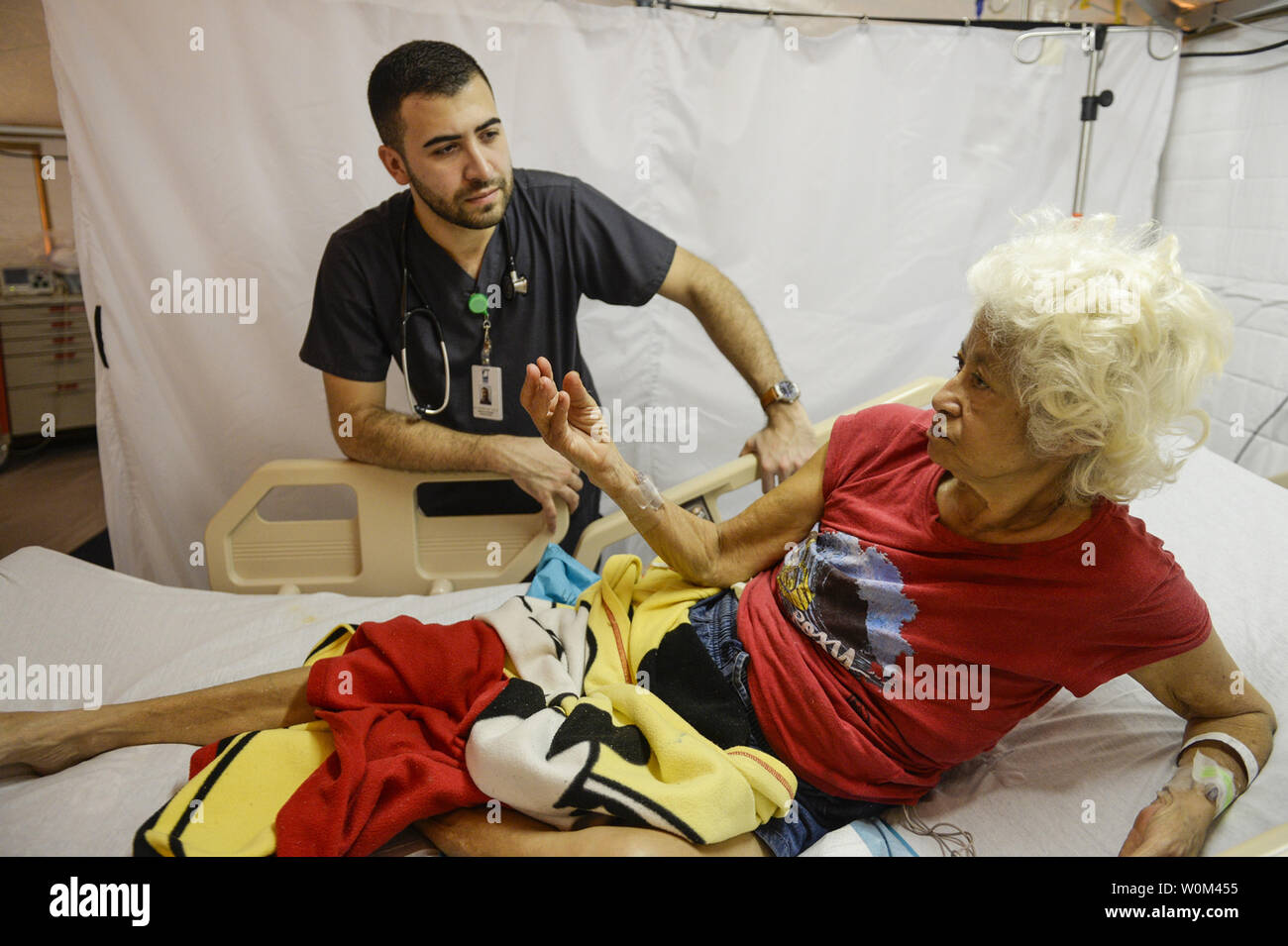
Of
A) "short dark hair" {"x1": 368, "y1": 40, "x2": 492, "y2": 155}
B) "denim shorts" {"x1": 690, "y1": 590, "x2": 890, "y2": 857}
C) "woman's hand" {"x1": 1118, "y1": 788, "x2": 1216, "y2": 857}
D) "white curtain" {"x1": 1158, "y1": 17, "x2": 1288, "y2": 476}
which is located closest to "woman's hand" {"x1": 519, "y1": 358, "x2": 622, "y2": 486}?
"denim shorts" {"x1": 690, "y1": 590, "x2": 890, "y2": 857}

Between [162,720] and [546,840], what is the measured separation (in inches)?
27.4

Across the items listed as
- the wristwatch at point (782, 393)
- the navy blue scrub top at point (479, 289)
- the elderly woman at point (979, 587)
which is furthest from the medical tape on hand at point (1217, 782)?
the navy blue scrub top at point (479, 289)

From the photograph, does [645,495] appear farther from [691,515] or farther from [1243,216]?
[1243,216]

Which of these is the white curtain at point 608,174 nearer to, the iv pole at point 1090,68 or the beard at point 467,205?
the iv pole at point 1090,68

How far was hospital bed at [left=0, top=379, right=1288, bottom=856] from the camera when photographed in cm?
127

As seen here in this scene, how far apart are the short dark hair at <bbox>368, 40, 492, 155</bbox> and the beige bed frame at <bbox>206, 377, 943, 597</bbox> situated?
68 centimetres

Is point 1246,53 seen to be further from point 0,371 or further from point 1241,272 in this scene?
point 0,371

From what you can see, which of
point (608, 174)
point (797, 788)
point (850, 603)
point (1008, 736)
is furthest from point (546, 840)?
point (608, 174)

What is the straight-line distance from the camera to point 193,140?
6.31 ft

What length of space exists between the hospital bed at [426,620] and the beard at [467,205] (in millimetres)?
544

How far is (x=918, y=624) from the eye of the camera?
128cm

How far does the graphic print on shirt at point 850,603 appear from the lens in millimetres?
1297
